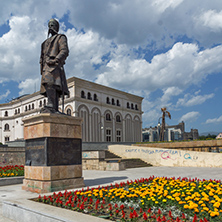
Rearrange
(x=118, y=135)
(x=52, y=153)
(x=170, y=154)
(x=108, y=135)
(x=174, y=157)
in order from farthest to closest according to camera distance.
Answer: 1. (x=118, y=135)
2. (x=108, y=135)
3. (x=170, y=154)
4. (x=174, y=157)
5. (x=52, y=153)

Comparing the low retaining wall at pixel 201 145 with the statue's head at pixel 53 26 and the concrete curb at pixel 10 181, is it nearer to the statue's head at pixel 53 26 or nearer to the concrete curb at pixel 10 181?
the concrete curb at pixel 10 181

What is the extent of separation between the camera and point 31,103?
48500 mm

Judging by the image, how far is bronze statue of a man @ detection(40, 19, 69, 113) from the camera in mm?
8438

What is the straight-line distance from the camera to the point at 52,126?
780 cm

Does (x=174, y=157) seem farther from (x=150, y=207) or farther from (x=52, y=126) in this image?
(x=150, y=207)

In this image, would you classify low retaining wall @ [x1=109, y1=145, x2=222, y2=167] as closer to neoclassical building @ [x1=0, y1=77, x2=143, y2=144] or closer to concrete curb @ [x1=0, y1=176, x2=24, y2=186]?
concrete curb @ [x1=0, y1=176, x2=24, y2=186]

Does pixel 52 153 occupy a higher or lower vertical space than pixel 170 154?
higher

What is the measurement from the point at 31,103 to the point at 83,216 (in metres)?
47.2

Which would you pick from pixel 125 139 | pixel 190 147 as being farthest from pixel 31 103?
pixel 190 147

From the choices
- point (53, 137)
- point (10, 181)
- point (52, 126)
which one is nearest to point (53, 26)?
point (52, 126)

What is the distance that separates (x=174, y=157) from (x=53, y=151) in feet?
47.3

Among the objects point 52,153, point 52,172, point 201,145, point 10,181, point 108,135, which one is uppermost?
point 108,135

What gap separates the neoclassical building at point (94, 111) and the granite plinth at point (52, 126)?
29.6 m

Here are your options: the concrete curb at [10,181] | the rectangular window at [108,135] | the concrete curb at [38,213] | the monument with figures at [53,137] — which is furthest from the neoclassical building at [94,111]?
the concrete curb at [38,213]
